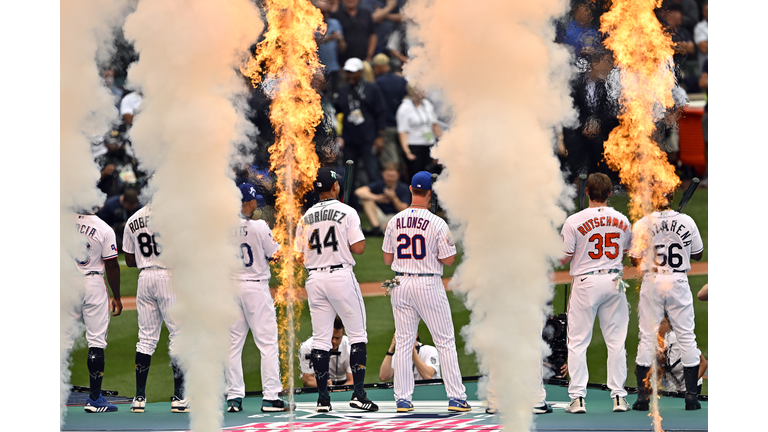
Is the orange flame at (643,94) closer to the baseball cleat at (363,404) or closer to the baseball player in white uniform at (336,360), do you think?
the baseball cleat at (363,404)

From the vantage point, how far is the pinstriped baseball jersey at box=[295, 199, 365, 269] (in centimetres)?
842

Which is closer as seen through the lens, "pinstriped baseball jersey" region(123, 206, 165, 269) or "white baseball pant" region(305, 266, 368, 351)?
"white baseball pant" region(305, 266, 368, 351)

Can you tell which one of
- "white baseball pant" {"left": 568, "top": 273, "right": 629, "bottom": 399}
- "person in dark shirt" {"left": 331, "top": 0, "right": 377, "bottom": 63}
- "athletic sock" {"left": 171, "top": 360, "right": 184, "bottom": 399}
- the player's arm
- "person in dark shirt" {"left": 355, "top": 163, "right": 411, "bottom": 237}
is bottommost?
Answer: "athletic sock" {"left": 171, "top": 360, "right": 184, "bottom": 399}

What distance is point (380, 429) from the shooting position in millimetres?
7570

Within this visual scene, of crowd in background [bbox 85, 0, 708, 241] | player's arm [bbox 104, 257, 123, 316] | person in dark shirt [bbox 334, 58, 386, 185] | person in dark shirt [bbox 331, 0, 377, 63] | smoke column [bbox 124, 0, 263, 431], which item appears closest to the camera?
smoke column [bbox 124, 0, 263, 431]

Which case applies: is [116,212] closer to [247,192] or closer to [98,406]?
[98,406]

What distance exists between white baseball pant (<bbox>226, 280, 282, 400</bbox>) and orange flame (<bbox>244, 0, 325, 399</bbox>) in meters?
0.31

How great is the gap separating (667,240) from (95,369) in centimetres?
540

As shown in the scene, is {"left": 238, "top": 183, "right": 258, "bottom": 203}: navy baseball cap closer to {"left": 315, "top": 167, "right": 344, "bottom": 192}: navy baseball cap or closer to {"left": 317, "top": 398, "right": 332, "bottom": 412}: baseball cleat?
{"left": 315, "top": 167, "right": 344, "bottom": 192}: navy baseball cap

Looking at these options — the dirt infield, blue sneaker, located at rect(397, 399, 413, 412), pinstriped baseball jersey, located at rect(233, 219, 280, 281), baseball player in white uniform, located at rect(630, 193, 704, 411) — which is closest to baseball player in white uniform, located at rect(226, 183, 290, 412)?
pinstriped baseball jersey, located at rect(233, 219, 280, 281)

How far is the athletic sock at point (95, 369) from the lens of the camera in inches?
338

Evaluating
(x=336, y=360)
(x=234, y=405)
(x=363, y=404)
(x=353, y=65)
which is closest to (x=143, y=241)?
(x=234, y=405)

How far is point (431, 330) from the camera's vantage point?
836cm

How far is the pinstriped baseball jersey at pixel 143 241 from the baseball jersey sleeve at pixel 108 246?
0.55 feet
